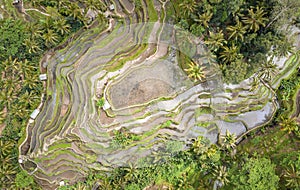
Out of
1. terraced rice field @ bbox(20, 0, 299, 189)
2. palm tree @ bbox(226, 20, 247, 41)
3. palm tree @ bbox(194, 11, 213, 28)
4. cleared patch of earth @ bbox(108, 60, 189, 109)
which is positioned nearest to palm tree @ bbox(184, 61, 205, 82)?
terraced rice field @ bbox(20, 0, 299, 189)

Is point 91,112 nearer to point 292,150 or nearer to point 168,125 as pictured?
point 168,125

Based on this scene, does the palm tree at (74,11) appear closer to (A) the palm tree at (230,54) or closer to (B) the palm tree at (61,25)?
(B) the palm tree at (61,25)

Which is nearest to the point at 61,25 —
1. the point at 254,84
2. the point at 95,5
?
the point at 95,5

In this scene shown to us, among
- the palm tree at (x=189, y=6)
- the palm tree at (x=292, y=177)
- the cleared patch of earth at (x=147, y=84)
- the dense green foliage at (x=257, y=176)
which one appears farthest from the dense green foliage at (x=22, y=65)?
the palm tree at (x=292, y=177)

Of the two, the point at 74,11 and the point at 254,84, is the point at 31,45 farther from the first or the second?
the point at 254,84

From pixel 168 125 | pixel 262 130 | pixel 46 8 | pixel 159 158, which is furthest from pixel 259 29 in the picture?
pixel 46 8

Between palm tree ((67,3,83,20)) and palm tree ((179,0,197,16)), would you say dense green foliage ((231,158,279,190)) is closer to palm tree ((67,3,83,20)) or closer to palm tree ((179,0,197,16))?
palm tree ((179,0,197,16))
